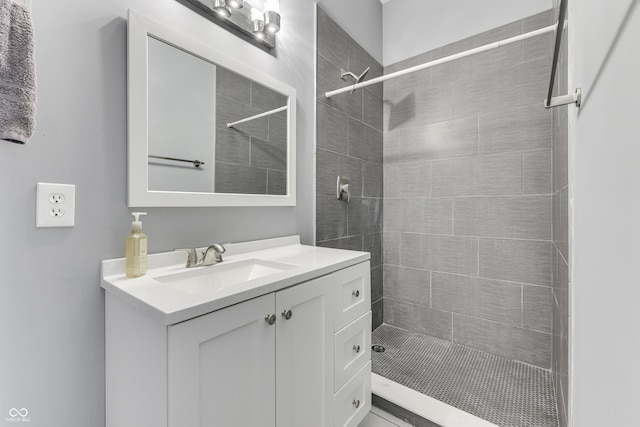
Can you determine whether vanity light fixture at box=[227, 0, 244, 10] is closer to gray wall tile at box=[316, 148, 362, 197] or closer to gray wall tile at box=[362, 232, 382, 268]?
gray wall tile at box=[316, 148, 362, 197]

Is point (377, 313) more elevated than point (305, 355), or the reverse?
point (305, 355)

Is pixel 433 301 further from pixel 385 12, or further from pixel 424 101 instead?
pixel 385 12

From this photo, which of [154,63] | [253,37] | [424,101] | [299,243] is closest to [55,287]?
[154,63]

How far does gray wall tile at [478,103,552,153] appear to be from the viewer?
1727mm

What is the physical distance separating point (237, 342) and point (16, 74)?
833 mm

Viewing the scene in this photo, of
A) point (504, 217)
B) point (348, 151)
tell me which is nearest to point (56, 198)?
point (348, 151)

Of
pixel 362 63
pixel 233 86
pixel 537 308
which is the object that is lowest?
pixel 537 308

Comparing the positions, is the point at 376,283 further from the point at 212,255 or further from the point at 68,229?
the point at 68,229

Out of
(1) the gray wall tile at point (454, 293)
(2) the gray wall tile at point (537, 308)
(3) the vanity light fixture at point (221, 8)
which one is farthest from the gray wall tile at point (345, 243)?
(3) the vanity light fixture at point (221, 8)

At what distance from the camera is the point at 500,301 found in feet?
6.19

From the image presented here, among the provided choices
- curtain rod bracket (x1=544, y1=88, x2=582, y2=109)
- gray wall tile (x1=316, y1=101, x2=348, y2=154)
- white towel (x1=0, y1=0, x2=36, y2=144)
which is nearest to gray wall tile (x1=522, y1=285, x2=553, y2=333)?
curtain rod bracket (x1=544, y1=88, x2=582, y2=109)

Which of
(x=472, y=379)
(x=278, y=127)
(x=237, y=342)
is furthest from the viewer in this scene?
(x=472, y=379)

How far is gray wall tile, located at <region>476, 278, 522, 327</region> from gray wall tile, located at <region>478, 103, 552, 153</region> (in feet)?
2.97

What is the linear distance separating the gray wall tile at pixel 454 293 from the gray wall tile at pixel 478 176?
2.04 feet
